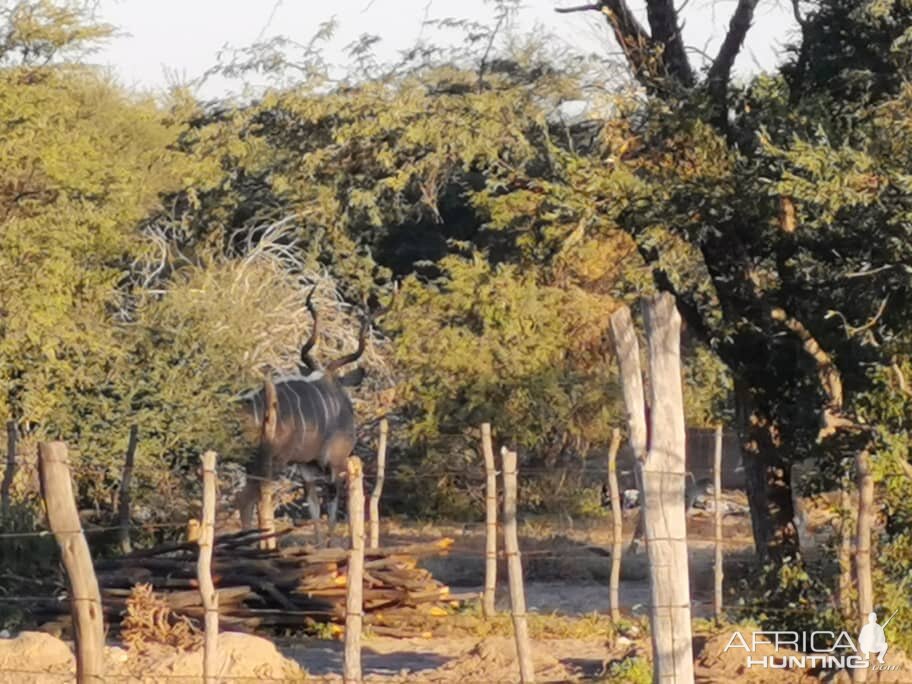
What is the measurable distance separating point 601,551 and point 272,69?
6746mm

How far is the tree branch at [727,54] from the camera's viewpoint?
11125mm

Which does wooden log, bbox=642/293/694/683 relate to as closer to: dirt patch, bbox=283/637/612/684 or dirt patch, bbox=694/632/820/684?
dirt patch, bbox=694/632/820/684

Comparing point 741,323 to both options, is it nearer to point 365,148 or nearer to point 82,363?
point 365,148

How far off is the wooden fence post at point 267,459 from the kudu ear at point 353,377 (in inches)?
96.2

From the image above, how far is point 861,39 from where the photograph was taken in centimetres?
1071

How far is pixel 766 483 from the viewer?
11.5 m

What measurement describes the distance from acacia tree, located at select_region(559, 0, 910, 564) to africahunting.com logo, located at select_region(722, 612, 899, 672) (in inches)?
33.7

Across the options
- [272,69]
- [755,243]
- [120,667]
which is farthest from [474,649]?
[272,69]

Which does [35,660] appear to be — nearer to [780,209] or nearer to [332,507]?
[780,209]

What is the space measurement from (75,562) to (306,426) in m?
9.39

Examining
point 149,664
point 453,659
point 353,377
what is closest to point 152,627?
point 149,664

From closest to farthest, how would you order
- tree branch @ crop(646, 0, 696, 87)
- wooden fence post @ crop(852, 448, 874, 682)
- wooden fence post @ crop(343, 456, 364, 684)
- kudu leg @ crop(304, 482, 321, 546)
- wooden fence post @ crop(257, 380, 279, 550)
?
wooden fence post @ crop(343, 456, 364, 684) → wooden fence post @ crop(852, 448, 874, 682) → tree branch @ crop(646, 0, 696, 87) → wooden fence post @ crop(257, 380, 279, 550) → kudu leg @ crop(304, 482, 321, 546)

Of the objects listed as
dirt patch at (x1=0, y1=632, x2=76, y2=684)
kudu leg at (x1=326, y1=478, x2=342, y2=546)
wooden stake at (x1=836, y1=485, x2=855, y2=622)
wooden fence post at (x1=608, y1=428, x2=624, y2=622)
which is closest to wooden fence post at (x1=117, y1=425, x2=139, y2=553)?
kudu leg at (x1=326, y1=478, x2=342, y2=546)

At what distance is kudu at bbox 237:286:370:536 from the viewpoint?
16.0m
